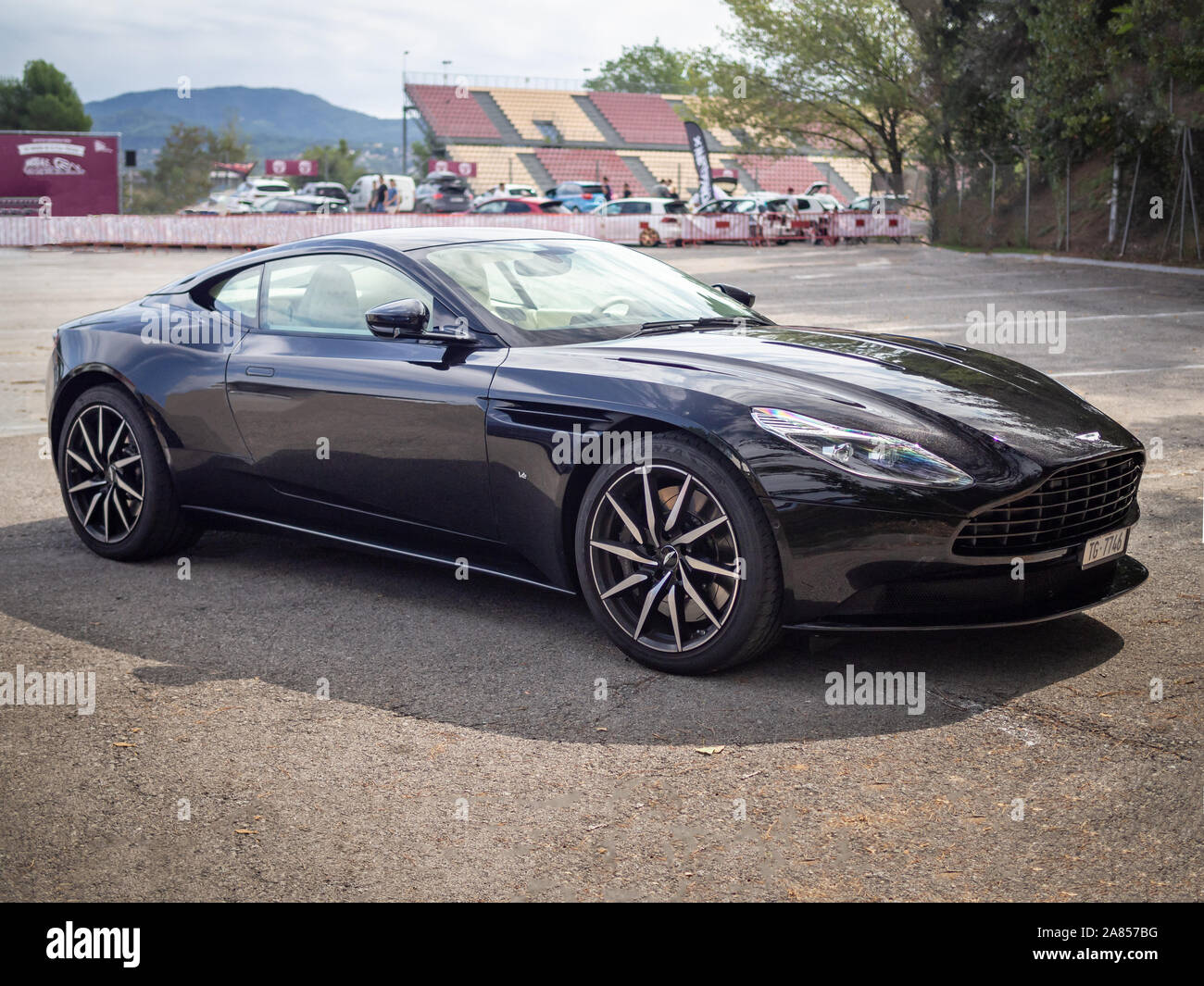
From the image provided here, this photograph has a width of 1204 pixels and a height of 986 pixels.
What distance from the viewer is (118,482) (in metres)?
5.86

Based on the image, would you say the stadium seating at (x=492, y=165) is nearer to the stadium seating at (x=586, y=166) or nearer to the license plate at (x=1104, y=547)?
the stadium seating at (x=586, y=166)

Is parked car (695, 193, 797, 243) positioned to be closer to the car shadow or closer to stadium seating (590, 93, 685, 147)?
the car shadow

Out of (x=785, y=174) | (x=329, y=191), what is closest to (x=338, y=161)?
(x=785, y=174)

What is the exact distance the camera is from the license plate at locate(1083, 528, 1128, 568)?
4.19 meters

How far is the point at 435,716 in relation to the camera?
3965mm

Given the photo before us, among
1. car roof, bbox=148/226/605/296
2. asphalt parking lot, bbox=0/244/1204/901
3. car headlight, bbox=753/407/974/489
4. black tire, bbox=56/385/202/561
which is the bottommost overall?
asphalt parking lot, bbox=0/244/1204/901

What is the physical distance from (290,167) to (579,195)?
41.6 metres

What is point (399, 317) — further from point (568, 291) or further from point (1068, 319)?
point (1068, 319)

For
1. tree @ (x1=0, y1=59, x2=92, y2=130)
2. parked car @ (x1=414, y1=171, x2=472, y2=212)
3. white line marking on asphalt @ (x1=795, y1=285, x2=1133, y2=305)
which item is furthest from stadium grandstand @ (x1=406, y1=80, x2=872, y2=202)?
white line marking on asphalt @ (x1=795, y1=285, x2=1133, y2=305)

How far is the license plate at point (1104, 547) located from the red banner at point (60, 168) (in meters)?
45.8

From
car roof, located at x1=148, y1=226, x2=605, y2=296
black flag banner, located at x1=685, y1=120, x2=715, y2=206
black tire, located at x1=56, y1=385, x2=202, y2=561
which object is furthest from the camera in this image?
black flag banner, located at x1=685, y1=120, x2=715, y2=206

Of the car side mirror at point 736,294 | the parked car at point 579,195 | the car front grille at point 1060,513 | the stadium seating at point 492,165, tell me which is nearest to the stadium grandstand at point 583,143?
the stadium seating at point 492,165

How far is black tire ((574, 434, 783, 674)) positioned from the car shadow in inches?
5.0
